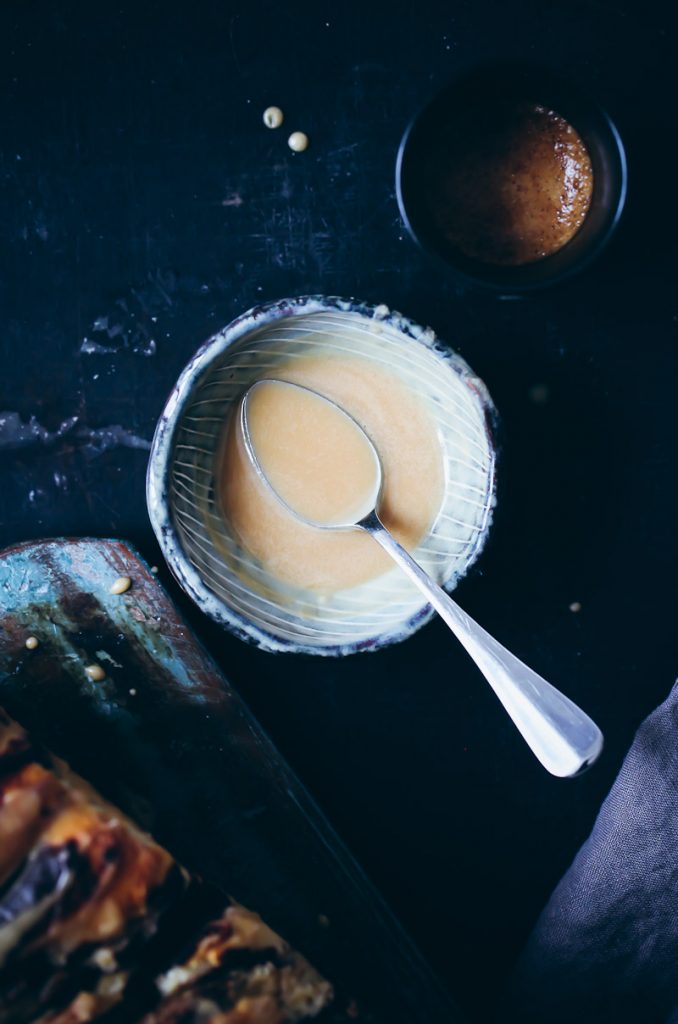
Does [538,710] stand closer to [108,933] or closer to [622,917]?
[622,917]

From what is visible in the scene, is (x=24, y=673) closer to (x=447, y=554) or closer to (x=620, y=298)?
(x=447, y=554)

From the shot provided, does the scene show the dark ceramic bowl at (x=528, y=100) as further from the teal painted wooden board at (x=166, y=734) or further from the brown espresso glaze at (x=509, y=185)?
the teal painted wooden board at (x=166, y=734)

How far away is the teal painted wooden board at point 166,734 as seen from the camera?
1027mm

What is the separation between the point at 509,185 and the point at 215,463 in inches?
19.5

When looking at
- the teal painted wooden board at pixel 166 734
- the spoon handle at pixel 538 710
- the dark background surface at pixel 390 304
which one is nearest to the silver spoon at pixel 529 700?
the spoon handle at pixel 538 710

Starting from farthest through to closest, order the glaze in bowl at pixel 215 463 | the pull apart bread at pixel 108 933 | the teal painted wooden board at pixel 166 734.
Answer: the teal painted wooden board at pixel 166 734
the glaze in bowl at pixel 215 463
the pull apart bread at pixel 108 933

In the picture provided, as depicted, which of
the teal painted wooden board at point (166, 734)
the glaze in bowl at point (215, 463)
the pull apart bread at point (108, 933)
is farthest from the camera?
the teal painted wooden board at point (166, 734)

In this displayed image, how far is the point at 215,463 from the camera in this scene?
1.03 meters

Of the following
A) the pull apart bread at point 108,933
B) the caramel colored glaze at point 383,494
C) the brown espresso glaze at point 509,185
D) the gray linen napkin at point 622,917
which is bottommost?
the gray linen napkin at point 622,917

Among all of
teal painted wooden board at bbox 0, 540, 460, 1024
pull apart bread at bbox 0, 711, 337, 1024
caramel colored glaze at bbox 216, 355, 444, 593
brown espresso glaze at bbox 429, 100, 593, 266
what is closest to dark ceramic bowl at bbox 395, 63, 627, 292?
brown espresso glaze at bbox 429, 100, 593, 266

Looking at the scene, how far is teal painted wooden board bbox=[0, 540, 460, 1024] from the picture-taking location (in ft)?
→ 3.37

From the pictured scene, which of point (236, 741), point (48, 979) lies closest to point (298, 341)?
point (236, 741)

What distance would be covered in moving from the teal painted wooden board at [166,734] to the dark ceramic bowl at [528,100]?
54 cm

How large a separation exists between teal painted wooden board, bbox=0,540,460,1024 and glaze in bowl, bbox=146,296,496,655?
0.11 m
